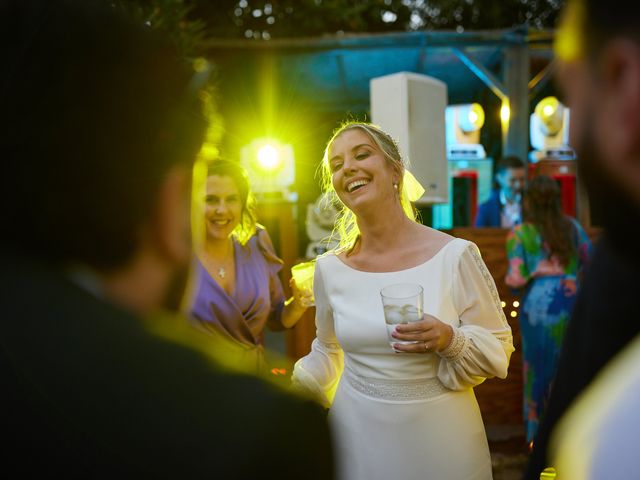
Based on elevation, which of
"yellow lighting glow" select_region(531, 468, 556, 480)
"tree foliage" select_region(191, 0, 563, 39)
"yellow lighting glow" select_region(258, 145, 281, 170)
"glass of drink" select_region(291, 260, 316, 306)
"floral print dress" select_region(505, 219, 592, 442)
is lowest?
"floral print dress" select_region(505, 219, 592, 442)

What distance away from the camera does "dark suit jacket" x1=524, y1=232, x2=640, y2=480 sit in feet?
2.08

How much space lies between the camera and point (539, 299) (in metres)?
4.10

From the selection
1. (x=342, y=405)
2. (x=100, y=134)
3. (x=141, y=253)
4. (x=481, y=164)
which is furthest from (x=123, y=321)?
(x=481, y=164)

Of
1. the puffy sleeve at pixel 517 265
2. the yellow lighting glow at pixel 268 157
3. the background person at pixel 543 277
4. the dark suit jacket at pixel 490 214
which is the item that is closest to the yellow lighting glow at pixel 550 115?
the dark suit jacket at pixel 490 214

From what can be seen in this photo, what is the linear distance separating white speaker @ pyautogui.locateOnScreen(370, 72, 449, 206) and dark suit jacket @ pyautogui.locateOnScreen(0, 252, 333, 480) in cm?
410

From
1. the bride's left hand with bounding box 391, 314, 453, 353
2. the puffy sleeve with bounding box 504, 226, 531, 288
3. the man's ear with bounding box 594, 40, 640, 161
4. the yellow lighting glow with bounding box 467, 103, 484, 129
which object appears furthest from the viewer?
the yellow lighting glow with bounding box 467, 103, 484, 129

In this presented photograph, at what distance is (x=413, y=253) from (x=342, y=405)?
0.65m

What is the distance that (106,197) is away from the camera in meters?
0.62

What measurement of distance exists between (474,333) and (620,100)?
155cm

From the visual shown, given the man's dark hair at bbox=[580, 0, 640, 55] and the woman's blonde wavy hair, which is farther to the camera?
the woman's blonde wavy hair

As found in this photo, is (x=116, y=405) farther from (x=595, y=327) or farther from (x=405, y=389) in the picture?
(x=405, y=389)

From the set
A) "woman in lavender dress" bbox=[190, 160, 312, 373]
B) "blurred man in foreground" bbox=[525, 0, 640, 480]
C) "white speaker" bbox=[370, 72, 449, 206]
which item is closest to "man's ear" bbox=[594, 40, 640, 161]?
"blurred man in foreground" bbox=[525, 0, 640, 480]

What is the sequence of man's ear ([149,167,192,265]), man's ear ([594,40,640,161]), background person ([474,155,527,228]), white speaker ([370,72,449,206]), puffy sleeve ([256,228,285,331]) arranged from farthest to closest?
1. background person ([474,155,527,228])
2. white speaker ([370,72,449,206])
3. puffy sleeve ([256,228,285,331])
4. man's ear ([149,167,192,265])
5. man's ear ([594,40,640,161])

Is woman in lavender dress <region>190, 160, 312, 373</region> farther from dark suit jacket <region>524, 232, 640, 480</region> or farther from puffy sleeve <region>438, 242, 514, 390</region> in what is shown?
dark suit jacket <region>524, 232, 640, 480</region>
